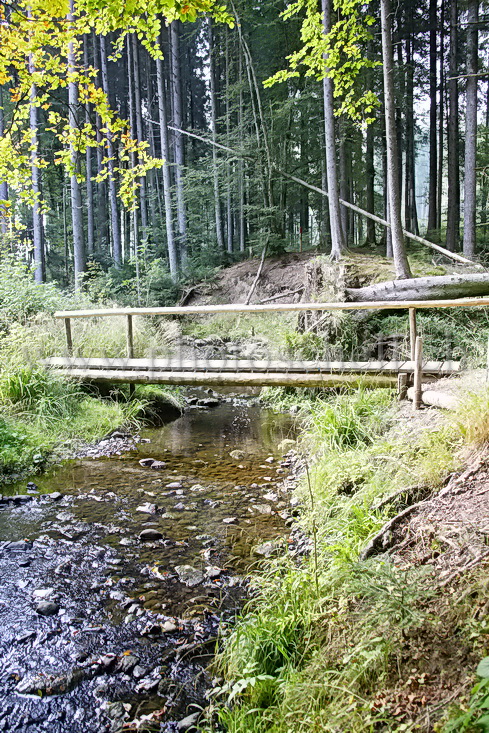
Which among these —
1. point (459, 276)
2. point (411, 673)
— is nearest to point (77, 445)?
point (411, 673)

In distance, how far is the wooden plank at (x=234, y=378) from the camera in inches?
234

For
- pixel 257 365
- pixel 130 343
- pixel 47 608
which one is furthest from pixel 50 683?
pixel 130 343

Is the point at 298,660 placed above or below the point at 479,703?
below

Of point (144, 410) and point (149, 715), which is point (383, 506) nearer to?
point (149, 715)

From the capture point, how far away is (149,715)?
7.34 feet

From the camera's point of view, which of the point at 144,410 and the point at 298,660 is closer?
the point at 298,660

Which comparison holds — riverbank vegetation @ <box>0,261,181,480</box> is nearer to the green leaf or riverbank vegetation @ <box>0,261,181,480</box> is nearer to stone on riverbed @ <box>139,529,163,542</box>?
stone on riverbed @ <box>139,529,163,542</box>

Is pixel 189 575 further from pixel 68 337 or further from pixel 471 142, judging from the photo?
pixel 471 142

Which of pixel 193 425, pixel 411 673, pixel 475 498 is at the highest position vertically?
pixel 475 498

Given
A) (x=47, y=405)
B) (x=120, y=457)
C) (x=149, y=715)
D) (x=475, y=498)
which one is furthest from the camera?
(x=47, y=405)

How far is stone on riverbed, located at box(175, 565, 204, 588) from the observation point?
3.29 meters

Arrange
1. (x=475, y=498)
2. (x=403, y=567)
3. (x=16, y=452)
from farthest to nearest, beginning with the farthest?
(x=16, y=452)
(x=475, y=498)
(x=403, y=567)

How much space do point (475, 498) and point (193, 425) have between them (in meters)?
5.33

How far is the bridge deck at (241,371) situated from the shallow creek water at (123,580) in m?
1.17
